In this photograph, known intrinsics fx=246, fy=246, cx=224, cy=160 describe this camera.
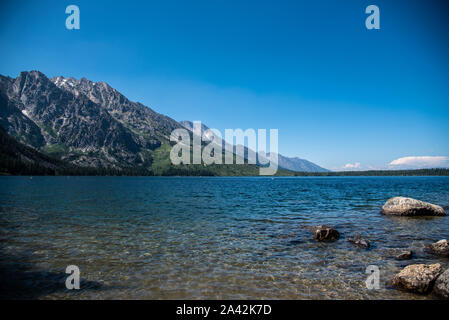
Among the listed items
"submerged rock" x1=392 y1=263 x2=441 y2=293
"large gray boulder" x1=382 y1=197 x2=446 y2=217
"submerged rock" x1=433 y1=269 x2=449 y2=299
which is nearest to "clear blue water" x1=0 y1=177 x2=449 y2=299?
"submerged rock" x1=392 y1=263 x2=441 y2=293

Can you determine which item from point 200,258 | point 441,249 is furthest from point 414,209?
point 200,258

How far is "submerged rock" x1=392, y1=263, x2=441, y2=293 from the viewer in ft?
37.8

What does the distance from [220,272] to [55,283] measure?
27.5 ft

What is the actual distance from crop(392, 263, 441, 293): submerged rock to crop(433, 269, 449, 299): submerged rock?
0.26m

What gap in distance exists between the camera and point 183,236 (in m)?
22.0

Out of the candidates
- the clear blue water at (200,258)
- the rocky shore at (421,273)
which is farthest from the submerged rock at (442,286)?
the clear blue water at (200,258)

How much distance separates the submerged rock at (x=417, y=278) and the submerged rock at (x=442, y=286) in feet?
0.86

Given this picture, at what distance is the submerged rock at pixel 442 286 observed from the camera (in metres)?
10.9

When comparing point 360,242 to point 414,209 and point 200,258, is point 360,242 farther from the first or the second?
point 414,209

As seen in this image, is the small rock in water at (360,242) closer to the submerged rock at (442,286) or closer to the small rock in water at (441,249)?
the small rock in water at (441,249)

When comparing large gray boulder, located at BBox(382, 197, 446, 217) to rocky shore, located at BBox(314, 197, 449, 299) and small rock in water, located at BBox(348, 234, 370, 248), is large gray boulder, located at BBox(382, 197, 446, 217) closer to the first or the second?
rocky shore, located at BBox(314, 197, 449, 299)
